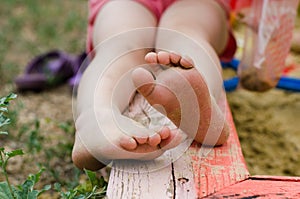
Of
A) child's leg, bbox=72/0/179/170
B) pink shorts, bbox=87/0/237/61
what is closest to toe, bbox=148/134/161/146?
child's leg, bbox=72/0/179/170

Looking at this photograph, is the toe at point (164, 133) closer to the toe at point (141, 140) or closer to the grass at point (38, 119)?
the toe at point (141, 140)

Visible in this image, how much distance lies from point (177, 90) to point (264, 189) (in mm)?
255

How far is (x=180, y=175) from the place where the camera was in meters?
1.12

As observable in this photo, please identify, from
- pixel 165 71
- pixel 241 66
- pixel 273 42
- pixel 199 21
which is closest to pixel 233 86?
pixel 241 66

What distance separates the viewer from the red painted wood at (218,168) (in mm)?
1080

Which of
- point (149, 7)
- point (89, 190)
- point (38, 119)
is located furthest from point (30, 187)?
point (38, 119)

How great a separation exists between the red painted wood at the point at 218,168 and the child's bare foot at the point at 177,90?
0.09 m

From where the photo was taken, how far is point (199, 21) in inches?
58.8

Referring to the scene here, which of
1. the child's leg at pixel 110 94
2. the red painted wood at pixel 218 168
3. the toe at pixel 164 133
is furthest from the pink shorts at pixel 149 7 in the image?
the toe at pixel 164 133

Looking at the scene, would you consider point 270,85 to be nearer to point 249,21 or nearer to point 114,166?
point 249,21

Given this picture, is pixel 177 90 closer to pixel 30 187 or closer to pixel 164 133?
pixel 164 133

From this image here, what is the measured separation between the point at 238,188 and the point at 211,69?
36cm

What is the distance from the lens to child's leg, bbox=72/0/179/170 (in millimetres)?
1090

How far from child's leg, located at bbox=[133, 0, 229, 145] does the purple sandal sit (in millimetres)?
786
